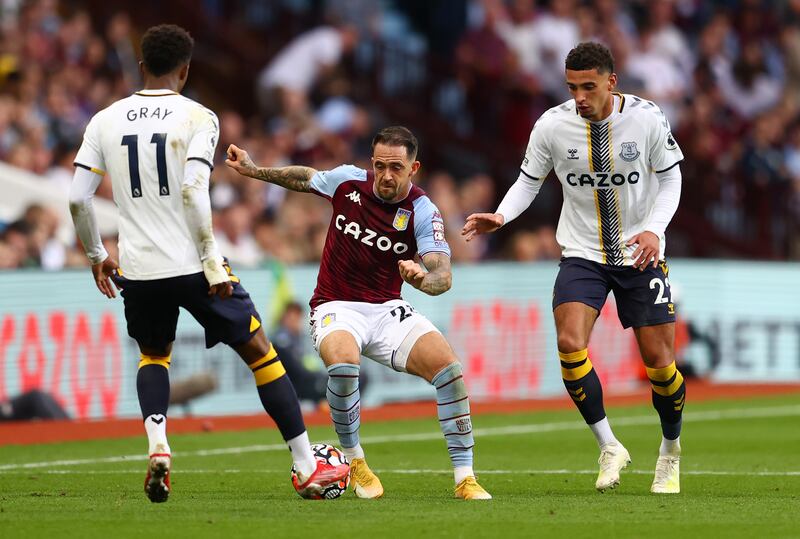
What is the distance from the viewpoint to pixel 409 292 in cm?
1728

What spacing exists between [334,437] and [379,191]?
15.5 ft

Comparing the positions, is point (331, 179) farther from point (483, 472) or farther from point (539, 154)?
point (483, 472)

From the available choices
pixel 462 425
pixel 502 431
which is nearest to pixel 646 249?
pixel 462 425

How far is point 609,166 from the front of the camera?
31.6 feet

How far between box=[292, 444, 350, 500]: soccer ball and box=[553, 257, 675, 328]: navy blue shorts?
1.77 metres

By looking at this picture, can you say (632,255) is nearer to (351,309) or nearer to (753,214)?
(351,309)

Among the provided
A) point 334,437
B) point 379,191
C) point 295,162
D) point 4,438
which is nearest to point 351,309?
point 379,191

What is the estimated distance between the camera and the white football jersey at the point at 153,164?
8.05m

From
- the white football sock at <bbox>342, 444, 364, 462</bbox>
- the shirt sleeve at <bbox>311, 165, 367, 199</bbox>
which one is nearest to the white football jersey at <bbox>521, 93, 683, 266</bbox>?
the shirt sleeve at <bbox>311, 165, 367, 199</bbox>

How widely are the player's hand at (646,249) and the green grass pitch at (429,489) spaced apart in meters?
1.44

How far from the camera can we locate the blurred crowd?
697 inches

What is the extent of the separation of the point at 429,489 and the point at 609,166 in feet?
7.76

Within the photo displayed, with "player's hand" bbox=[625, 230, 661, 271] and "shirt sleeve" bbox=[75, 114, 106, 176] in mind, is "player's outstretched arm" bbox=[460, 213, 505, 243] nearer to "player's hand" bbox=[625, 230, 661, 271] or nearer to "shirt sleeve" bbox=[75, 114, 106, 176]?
"player's hand" bbox=[625, 230, 661, 271]

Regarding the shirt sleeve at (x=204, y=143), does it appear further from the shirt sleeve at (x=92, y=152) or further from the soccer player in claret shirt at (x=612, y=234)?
the soccer player in claret shirt at (x=612, y=234)
